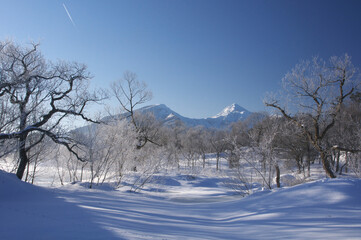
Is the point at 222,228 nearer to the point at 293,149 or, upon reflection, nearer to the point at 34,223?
the point at 34,223

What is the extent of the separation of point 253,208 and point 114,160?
1020cm

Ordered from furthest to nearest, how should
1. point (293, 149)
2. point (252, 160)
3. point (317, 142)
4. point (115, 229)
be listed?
1. point (293, 149)
2. point (252, 160)
3. point (317, 142)
4. point (115, 229)

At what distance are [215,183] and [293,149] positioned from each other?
41.9 ft

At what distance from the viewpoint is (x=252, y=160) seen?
13500 mm

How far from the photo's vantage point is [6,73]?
9312 millimetres

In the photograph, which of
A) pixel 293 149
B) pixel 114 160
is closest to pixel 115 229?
pixel 114 160

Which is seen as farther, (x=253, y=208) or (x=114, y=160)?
(x=114, y=160)

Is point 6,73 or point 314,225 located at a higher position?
point 6,73

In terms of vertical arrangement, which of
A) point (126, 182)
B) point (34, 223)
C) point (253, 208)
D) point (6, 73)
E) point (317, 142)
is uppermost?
point (6, 73)

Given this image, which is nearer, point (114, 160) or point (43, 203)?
point (43, 203)

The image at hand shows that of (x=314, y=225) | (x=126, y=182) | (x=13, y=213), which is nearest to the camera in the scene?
(x=314, y=225)

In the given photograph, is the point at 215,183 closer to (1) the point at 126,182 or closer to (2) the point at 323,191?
(1) the point at 126,182

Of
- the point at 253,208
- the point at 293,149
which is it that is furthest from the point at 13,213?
the point at 293,149

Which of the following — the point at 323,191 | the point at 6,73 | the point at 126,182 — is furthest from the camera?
the point at 126,182
